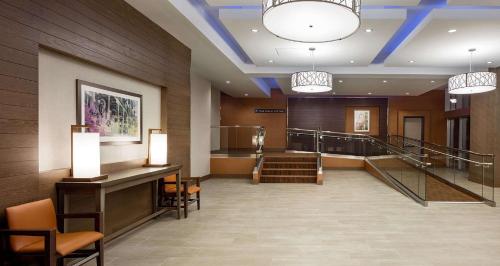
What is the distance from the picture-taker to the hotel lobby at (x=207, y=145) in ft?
10.8

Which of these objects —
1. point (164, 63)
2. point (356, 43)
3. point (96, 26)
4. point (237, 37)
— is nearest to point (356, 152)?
A: point (356, 43)

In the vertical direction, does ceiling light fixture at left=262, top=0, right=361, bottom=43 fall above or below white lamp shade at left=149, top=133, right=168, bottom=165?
above

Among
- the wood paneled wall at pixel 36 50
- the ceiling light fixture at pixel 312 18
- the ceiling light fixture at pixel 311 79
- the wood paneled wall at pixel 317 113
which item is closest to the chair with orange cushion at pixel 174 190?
the wood paneled wall at pixel 36 50

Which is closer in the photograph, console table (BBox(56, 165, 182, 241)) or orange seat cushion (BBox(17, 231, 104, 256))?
orange seat cushion (BBox(17, 231, 104, 256))

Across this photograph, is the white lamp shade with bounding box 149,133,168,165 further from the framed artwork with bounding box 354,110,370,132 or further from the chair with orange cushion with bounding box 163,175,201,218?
the framed artwork with bounding box 354,110,370,132

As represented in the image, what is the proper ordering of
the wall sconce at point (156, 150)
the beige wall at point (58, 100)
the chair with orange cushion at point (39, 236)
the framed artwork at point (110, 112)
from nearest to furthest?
the chair with orange cushion at point (39, 236), the beige wall at point (58, 100), the framed artwork at point (110, 112), the wall sconce at point (156, 150)

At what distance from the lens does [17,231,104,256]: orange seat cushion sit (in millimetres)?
2893

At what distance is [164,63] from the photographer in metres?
6.21

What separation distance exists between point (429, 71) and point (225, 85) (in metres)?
6.94

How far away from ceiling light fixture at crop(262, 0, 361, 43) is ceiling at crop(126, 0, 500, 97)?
1793 millimetres

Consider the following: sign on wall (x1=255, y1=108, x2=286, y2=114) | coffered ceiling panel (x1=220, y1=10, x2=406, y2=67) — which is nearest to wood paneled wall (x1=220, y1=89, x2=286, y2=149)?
sign on wall (x1=255, y1=108, x2=286, y2=114)

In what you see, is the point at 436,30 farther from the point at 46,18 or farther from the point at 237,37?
the point at 46,18

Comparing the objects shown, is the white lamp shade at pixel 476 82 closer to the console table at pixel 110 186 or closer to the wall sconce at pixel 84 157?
the console table at pixel 110 186

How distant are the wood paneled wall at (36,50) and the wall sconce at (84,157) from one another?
0.27 meters
